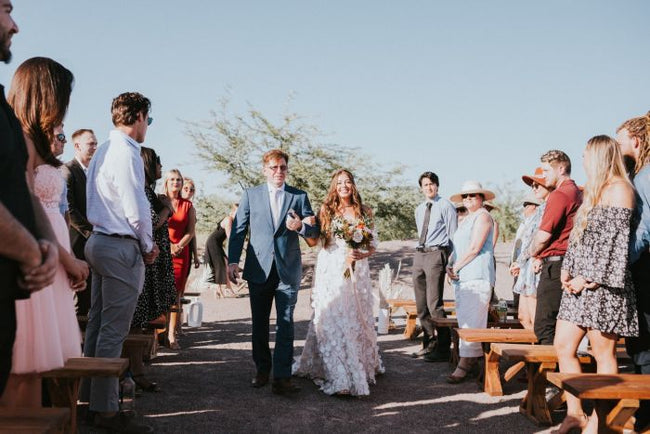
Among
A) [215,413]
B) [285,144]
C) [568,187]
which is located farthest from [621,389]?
[285,144]

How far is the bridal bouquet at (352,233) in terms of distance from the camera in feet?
20.0

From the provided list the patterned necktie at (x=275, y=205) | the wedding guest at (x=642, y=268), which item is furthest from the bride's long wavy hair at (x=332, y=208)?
the wedding guest at (x=642, y=268)

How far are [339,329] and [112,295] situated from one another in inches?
108

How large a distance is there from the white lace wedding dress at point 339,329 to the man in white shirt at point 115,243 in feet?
7.52

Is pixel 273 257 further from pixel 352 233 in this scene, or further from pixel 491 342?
pixel 491 342

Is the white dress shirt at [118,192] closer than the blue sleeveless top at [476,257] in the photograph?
Yes

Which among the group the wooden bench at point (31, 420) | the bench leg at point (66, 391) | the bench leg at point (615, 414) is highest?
the wooden bench at point (31, 420)

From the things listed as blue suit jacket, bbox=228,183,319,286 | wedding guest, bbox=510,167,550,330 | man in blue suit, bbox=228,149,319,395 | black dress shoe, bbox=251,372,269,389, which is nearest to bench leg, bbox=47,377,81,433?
man in blue suit, bbox=228,149,319,395

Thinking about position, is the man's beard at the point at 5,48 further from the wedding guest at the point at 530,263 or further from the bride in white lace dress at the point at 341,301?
the wedding guest at the point at 530,263

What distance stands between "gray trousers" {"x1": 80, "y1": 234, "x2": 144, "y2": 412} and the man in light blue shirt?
4736mm

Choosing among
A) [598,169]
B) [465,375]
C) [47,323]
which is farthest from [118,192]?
[465,375]

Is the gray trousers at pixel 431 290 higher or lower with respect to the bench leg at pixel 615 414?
higher

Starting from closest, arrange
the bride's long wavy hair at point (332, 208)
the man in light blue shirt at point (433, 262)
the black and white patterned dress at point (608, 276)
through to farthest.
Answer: the black and white patterned dress at point (608, 276), the bride's long wavy hair at point (332, 208), the man in light blue shirt at point (433, 262)

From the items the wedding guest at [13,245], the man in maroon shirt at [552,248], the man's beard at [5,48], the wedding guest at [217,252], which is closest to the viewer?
the wedding guest at [13,245]
